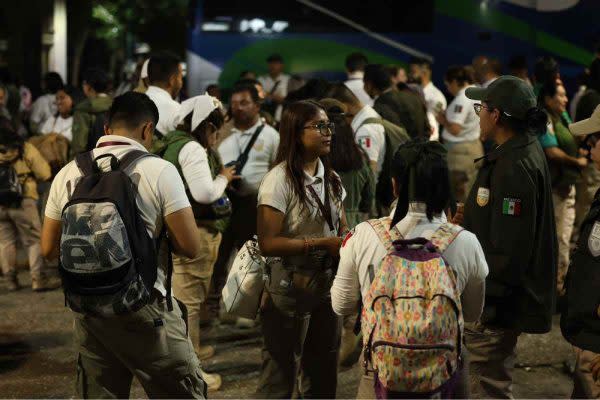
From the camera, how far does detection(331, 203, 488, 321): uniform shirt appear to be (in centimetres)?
366

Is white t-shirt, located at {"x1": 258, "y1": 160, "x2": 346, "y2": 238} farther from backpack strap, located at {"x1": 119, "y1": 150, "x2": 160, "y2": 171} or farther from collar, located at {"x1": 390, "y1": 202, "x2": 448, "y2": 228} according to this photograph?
collar, located at {"x1": 390, "y1": 202, "x2": 448, "y2": 228}

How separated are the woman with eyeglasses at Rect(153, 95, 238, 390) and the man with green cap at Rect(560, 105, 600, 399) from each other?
238cm

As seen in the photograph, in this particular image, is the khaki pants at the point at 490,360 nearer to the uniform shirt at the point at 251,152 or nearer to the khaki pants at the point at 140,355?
the khaki pants at the point at 140,355

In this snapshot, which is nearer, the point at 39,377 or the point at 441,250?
the point at 441,250

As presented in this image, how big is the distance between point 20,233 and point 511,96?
580 centimetres

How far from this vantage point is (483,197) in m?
4.68

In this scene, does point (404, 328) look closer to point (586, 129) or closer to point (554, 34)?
point (586, 129)

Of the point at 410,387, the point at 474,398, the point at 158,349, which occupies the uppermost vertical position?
the point at 410,387

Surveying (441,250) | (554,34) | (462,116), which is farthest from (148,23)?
(441,250)

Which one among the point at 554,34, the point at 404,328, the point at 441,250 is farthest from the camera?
the point at 554,34

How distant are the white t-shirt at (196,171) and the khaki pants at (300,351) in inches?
43.8

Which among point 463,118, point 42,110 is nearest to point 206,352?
point 463,118

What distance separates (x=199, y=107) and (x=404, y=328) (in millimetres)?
2923

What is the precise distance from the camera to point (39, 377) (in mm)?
6590
